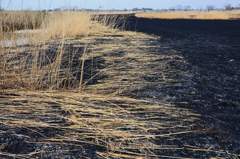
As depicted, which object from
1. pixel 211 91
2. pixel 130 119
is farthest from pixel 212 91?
pixel 130 119

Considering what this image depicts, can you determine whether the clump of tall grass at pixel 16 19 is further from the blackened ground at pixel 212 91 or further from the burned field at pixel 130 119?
the blackened ground at pixel 212 91

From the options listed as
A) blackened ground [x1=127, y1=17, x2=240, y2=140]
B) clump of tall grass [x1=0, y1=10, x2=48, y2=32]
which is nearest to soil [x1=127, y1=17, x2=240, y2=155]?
blackened ground [x1=127, y1=17, x2=240, y2=140]

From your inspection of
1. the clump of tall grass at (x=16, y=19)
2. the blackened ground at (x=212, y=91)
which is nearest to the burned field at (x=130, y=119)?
the blackened ground at (x=212, y=91)

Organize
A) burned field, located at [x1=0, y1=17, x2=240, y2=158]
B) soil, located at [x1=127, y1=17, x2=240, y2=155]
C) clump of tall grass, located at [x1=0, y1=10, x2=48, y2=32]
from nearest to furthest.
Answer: burned field, located at [x1=0, y1=17, x2=240, y2=158]
soil, located at [x1=127, y1=17, x2=240, y2=155]
clump of tall grass, located at [x1=0, y1=10, x2=48, y2=32]

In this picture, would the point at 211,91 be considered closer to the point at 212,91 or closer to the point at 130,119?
the point at 212,91

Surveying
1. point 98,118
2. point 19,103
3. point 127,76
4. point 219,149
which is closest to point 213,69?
point 127,76

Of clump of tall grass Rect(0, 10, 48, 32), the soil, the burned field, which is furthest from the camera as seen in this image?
clump of tall grass Rect(0, 10, 48, 32)

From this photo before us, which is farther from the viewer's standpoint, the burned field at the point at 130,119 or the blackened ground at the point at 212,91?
the blackened ground at the point at 212,91

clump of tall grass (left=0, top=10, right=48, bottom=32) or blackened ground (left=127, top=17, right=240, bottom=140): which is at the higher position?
clump of tall grass (left=0, top=10, right=48, bottom=32)

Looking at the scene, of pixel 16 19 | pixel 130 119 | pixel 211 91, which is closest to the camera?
pixel 130 119

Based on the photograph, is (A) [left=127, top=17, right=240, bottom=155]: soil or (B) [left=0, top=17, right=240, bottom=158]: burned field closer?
(B) [left=0, top=17, right=240, bottom=158]: burned field

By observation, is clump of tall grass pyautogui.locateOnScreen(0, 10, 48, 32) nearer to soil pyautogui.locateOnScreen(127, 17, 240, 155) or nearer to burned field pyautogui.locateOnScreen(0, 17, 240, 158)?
burned field pyautogui.locateOnScreen(0, 17, 240, 158)

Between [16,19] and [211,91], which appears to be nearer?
[211,91]

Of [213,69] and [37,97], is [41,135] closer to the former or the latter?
[37,97]
